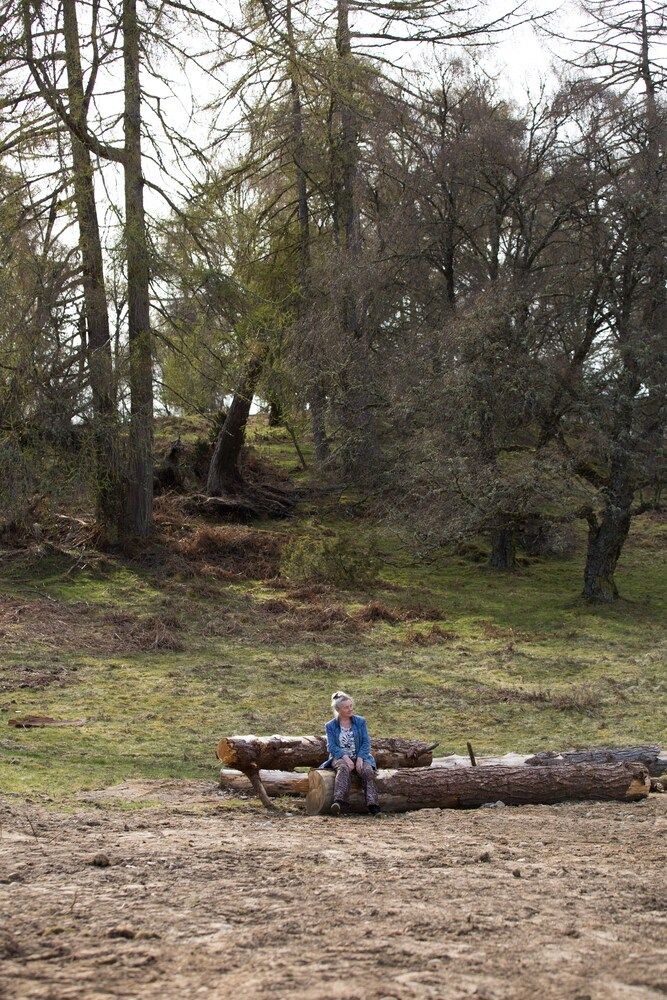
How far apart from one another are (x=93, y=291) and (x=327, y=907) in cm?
1690

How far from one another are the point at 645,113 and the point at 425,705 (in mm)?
12526

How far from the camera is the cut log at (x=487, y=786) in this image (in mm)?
9000

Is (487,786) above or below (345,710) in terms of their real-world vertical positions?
below

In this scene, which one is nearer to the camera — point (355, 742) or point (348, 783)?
point (348, 783)

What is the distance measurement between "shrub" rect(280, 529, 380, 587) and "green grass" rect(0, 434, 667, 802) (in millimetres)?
528

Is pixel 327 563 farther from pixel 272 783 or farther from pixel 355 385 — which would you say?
pixel 272 783

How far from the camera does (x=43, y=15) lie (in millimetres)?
20094

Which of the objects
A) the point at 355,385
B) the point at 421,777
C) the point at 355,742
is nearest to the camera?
the point at 355,742

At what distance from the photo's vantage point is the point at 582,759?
390 inches

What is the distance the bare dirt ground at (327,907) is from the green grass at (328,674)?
228 centimetres

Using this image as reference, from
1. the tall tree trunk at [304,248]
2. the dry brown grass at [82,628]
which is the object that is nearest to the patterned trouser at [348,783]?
the dry brown grass at [82,628]

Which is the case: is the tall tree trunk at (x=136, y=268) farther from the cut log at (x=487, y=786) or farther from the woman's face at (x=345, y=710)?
the cut log at (x=487, y=786)

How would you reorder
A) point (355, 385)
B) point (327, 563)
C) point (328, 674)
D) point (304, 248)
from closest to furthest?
point (328, 674) < point (327, 563) < point (355, 385) < point (304, 248)

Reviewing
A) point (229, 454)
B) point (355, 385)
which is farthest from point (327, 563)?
point (229, 454)
